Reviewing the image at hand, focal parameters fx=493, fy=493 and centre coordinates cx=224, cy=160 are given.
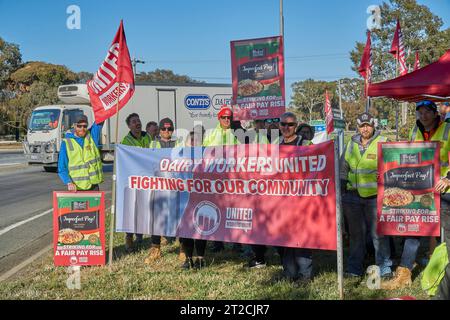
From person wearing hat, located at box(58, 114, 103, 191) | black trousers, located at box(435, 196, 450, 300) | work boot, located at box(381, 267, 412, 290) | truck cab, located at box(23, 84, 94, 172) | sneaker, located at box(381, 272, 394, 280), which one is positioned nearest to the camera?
black trousers, located at box(435, 196, 450, 300)

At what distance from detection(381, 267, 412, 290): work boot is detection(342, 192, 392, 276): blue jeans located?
0.25 meters

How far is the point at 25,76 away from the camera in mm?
71125

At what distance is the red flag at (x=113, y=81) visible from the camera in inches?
249

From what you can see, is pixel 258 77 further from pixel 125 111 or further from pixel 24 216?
pixel 125 111

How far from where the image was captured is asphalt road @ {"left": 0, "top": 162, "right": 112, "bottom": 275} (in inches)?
303

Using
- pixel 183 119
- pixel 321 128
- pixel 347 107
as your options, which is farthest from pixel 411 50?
pixel 347 107

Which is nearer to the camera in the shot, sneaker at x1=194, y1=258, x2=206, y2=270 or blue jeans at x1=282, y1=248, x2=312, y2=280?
blue jeans at x1=282, y1=248, x2=312, y2=280

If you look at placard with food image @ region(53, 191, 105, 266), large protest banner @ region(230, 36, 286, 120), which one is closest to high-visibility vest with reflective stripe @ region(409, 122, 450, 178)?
large protest banner @ region(230, 36, 286, 120)

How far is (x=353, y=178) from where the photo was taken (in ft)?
18.6

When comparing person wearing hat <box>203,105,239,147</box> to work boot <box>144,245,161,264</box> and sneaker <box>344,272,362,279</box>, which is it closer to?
work boot <box>144,245,161,264</box>

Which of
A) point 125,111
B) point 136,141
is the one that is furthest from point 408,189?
point 125,111

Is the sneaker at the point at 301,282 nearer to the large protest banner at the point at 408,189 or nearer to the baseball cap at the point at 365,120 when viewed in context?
the large protest banner at the point at 408,189

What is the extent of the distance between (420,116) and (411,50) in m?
36.7

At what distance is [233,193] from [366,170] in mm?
1526
